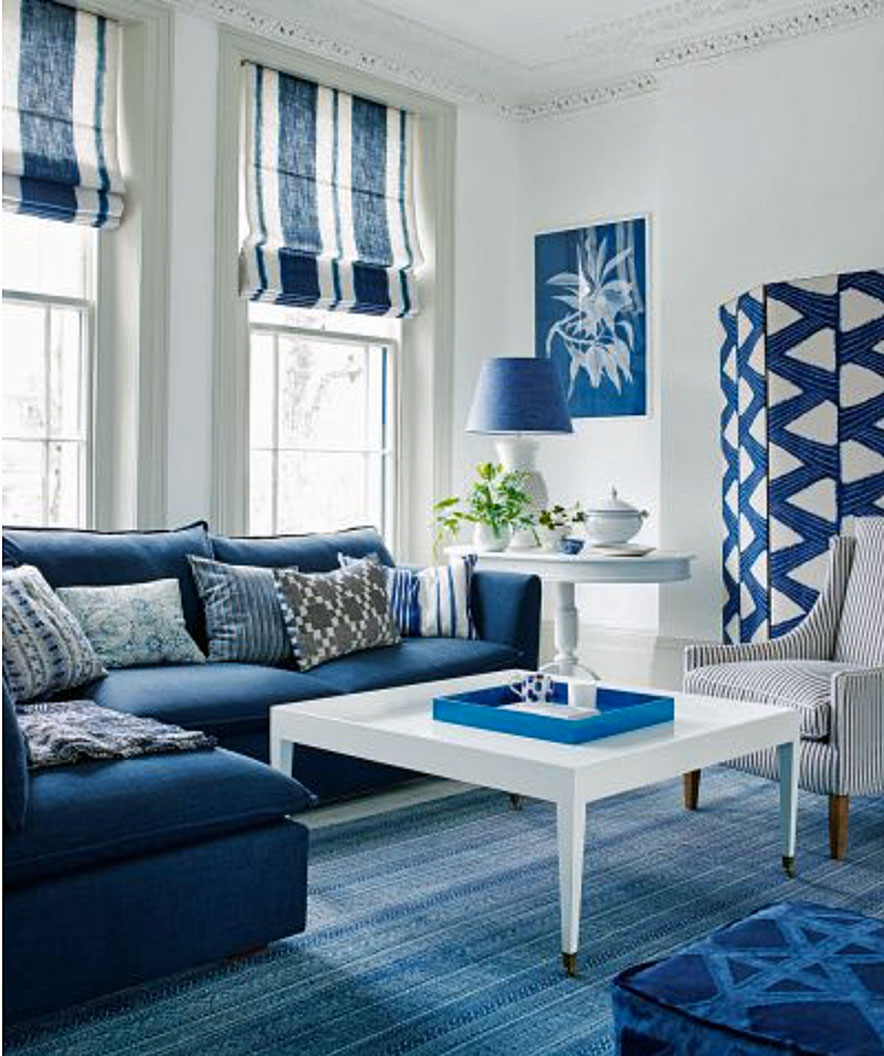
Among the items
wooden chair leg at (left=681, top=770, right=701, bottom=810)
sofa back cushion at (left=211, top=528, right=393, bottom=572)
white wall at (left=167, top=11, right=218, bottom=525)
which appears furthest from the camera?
white wall at (left=167, top=11, right=218, bottom=525)

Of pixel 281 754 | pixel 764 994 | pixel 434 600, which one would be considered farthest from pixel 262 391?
pixel 764 994

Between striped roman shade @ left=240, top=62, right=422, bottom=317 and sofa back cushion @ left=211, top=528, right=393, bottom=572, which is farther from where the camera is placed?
striped roman shade @ left=240, top=62, right=422, bottom=317

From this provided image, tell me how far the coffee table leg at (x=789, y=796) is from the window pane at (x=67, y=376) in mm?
2725

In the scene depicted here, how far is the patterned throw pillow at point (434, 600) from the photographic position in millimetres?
4426

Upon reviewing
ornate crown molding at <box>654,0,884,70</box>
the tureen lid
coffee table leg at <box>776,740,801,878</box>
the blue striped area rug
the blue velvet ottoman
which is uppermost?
ornate crown molding at <box>654,0,884,70</box>

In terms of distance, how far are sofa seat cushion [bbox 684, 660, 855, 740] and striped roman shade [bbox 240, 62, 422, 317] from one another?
236cm

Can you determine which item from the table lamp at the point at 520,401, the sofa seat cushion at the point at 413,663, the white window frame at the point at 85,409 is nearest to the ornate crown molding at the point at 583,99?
the table lamp at the point at 520,401

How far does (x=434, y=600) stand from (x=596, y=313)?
1.97 meters

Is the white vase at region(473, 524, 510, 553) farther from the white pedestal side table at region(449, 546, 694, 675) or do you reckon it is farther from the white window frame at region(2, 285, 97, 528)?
the white window frame at region(2, 285, 97, 528)

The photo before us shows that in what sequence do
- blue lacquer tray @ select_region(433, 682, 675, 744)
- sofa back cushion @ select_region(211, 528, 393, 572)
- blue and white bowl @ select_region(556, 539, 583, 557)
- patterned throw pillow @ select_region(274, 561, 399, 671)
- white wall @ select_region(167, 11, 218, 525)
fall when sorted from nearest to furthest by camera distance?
blue lacquer tray @ select_region(433, 682, 675, 744)
patterned throw pillow @ select_region(274, 561, 399, 671)
sofa back cushion @ select_region(211, 528, 393, 572)
white wall @ select_region(167, 11, 218, 525)
blue and white bowl @ select_region(556, 539, 583, 557)

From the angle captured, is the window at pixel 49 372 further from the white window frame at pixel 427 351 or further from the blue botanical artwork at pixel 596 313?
the blue botanical artwork at pixel 596 313

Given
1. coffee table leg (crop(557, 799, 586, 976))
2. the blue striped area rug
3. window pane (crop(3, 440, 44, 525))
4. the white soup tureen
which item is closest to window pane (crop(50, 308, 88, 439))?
window pane (crop(3, 440, 44, 525))

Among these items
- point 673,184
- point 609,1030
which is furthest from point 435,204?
point 609,1030

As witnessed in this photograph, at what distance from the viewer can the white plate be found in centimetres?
475
